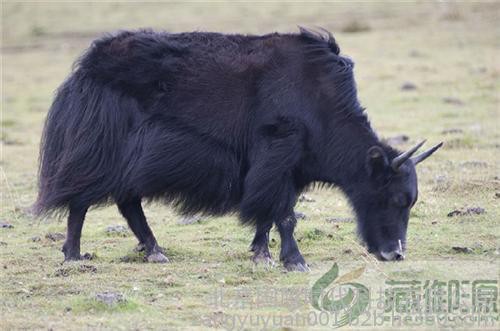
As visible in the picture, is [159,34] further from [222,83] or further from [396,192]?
[396,192]

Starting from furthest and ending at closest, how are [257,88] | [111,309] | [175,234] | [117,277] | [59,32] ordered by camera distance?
[59,32] → [175,234] → [257,88] → [117,277] → [111,309]

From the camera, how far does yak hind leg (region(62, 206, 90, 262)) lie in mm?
7363

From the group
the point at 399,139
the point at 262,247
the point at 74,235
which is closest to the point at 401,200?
the point at 262,247

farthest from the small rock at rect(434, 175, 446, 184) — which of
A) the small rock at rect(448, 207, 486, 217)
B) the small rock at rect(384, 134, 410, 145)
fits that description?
the small rock at rect(384, 134, 410, 145)

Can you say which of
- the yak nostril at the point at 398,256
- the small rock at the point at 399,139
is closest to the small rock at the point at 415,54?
the small rock at the point at 399,139

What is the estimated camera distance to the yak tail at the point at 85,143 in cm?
725

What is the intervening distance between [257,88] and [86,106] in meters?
1.27

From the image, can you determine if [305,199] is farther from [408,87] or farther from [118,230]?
[408,87]

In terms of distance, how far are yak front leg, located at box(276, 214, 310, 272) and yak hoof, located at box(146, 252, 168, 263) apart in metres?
0.89

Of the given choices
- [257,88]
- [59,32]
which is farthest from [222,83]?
[59,32]

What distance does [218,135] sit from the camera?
7.28 m

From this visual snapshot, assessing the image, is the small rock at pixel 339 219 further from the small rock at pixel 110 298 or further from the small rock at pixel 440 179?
the small rock at pixel 110 298

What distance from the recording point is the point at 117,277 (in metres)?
6.80

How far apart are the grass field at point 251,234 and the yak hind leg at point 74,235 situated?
0.12 metres
